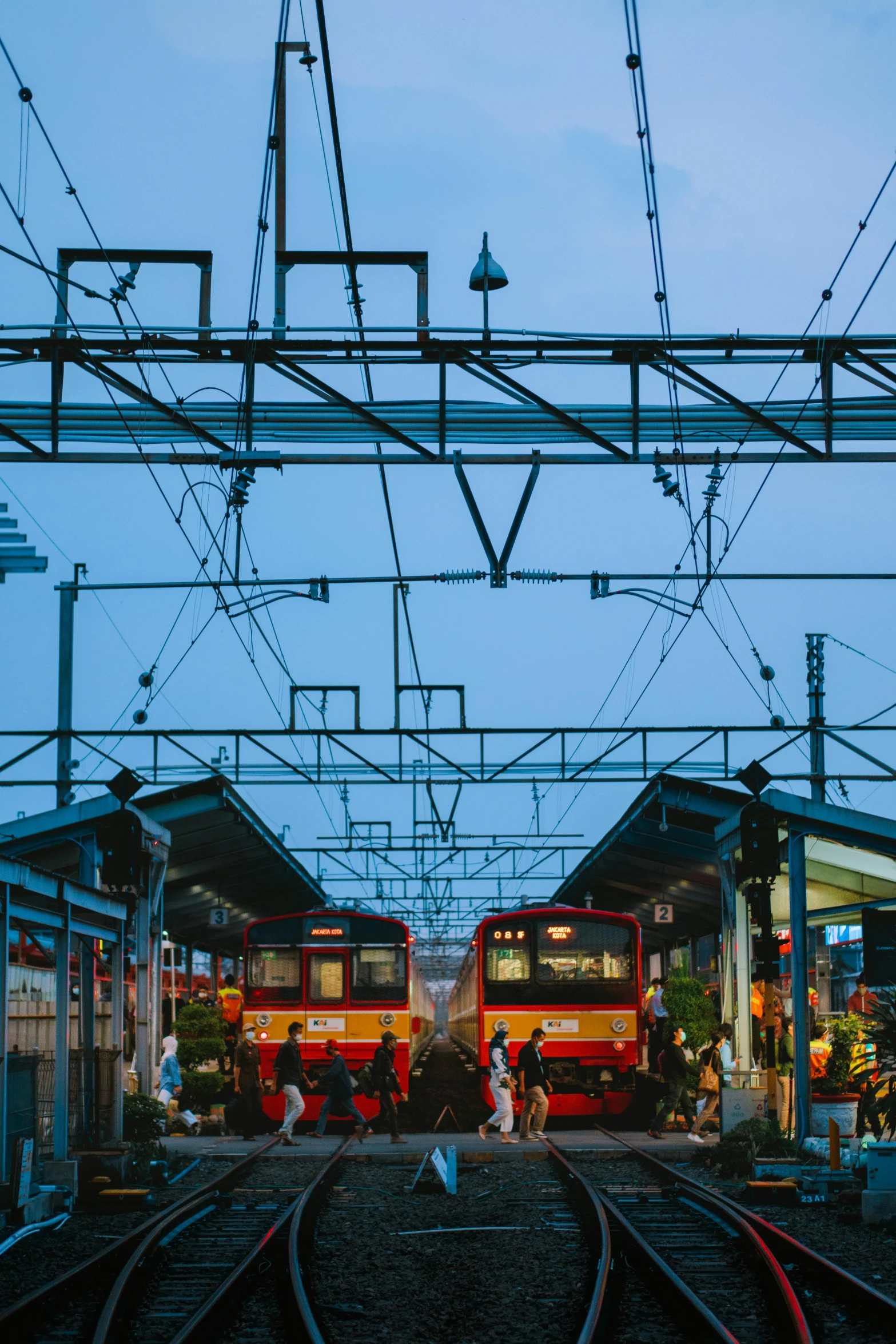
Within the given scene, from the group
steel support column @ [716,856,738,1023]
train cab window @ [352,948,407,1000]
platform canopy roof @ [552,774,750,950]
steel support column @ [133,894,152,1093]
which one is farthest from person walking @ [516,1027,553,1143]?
steel support column @ [133,894,152,1093]

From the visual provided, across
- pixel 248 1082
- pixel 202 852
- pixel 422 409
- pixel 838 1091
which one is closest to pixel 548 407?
pixel 422 409

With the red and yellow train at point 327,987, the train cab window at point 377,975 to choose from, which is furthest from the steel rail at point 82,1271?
the train cab window at point 377,975

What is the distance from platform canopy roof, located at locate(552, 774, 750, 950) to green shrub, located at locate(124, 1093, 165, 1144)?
7692mm

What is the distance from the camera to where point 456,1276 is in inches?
366

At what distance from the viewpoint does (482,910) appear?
2221 inches

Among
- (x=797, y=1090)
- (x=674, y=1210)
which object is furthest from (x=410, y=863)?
(x=674, y=1210)

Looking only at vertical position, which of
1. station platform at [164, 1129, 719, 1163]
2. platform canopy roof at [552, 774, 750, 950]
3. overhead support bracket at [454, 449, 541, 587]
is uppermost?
overhead support bracket at [454, 449, 541, 587]

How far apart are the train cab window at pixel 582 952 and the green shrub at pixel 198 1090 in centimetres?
496

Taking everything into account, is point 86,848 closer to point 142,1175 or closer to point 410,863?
point 142,1175

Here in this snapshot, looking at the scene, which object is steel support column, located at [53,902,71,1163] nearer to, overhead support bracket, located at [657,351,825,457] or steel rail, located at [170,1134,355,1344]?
steel rail, located at [170,1134,355,1344]

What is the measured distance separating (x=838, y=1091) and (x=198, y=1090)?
10.00 m

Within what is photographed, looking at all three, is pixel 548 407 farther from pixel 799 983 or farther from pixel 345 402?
pixel 799 983

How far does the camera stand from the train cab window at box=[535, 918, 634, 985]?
21297mm

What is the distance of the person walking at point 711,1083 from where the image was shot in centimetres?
1817
